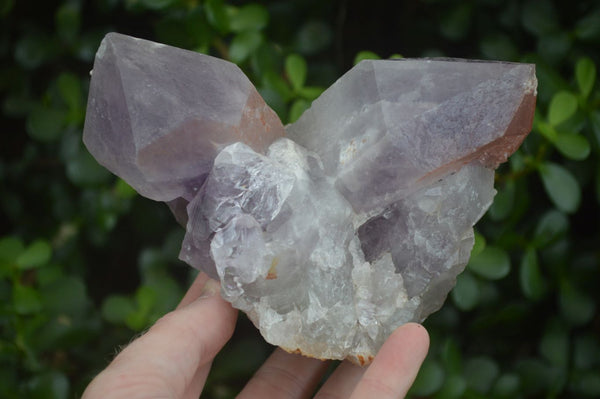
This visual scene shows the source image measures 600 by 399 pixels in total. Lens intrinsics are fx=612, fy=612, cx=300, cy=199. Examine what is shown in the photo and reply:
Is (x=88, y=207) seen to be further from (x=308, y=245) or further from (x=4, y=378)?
(x=308, y=245)

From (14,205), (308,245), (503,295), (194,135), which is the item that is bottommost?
(503,295)

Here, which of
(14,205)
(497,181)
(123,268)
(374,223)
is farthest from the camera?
Result: (123,268)

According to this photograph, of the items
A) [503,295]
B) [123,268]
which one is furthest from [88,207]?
[503,295]

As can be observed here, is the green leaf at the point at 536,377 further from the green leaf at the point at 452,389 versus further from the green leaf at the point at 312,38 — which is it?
the green leaf at the point at 312,38

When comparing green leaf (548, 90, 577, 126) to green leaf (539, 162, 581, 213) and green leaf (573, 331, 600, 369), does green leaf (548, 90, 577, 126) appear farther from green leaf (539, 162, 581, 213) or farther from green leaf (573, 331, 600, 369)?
green leaf (573, 331, 600, 369)

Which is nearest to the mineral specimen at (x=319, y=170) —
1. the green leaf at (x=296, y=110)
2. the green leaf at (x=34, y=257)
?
the green leaf at (x=296, y=110)

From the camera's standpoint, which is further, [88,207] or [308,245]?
[88,207]

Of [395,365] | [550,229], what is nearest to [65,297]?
[395,365]
